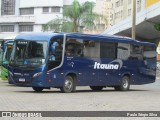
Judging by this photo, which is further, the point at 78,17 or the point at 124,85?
the point at 78,17

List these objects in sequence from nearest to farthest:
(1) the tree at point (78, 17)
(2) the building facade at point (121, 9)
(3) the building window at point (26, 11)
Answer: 1. (1) the tree at point (78, 17)
2. (2) the building facade at point (121, 9)
3. (3) the building window at point (26, 11)

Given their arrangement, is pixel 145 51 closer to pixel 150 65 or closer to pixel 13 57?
pixel 150 65

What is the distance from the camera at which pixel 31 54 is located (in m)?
23.9

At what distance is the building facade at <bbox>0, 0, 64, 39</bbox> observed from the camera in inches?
4158

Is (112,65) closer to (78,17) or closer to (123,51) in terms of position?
(123,51)

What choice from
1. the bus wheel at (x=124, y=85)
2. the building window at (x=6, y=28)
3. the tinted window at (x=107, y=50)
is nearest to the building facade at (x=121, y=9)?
the building window at (x=6, y=28)

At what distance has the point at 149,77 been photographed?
30.7m

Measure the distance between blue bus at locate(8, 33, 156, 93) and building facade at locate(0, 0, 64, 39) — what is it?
7571cm

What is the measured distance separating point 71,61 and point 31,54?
1.98 m

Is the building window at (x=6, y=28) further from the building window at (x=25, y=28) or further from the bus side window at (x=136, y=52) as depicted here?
the bus side window at (x=136, y=52)

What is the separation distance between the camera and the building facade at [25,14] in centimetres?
10562

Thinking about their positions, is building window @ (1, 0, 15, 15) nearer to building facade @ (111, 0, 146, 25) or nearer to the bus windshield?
building facade @ (111, 0, 146, 25)

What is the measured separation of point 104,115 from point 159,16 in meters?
39.8

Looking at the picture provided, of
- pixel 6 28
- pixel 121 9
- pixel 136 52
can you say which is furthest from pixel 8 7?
pixel 136 52
